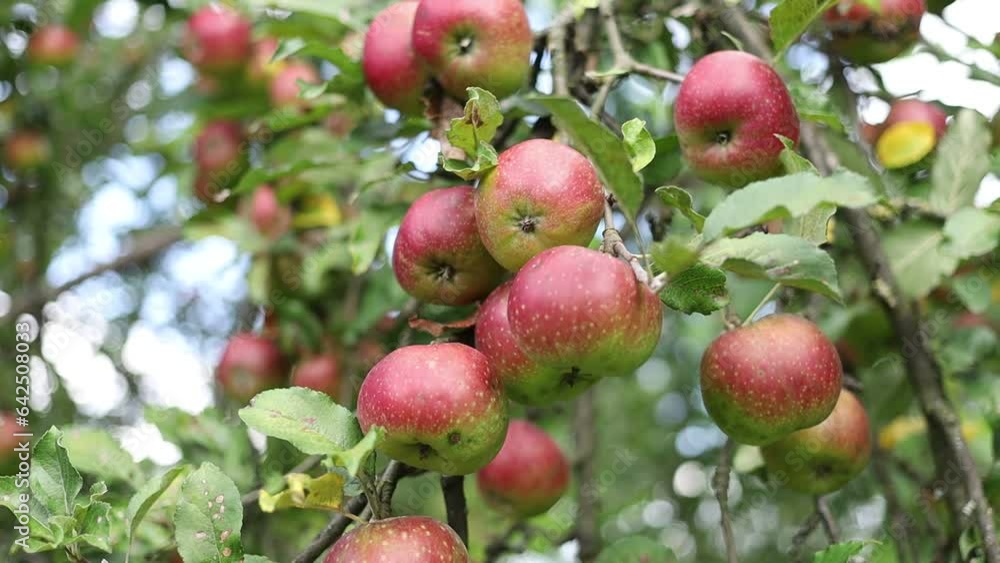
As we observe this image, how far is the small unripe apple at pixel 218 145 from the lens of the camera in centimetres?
247

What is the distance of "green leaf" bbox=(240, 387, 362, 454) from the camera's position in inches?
39.2

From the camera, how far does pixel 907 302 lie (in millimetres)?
1566

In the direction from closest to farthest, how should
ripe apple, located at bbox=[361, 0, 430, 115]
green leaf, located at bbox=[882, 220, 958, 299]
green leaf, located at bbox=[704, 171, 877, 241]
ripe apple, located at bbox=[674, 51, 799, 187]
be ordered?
green leaf, located at bbox=[704, 171, 877, 241] → ripe apple, located at bbox=[674, 51, 799, 187] → ripe apple, located at bbox=[361, 0, 430, 115] → green leaf, located at bbox=[882, 220, 958, 299]

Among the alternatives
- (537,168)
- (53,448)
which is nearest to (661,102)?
(537,168)

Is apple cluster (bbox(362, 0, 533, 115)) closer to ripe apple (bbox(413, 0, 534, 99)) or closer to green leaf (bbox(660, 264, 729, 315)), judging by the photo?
ripe apple (bbox(413, 0, 534, 99))

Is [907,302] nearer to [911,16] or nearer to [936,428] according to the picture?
[936,428]

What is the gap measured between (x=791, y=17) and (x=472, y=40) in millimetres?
425

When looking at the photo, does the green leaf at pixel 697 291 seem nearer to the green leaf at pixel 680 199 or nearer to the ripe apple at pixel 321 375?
the green leaf at pixel 680 199

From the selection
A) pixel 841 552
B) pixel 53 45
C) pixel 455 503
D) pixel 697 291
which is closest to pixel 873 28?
pixel 697 291

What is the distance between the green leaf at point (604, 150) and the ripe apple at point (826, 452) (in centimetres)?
52

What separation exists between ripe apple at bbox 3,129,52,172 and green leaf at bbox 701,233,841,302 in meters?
2.53

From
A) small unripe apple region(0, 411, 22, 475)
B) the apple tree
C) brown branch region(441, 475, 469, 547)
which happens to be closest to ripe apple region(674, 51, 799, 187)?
the apple tree

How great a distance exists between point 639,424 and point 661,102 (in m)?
1.83

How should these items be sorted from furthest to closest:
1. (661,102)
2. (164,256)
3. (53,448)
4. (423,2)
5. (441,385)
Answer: (164,256) → (661,102) → (423,2) → (53,448) → (441,385)
